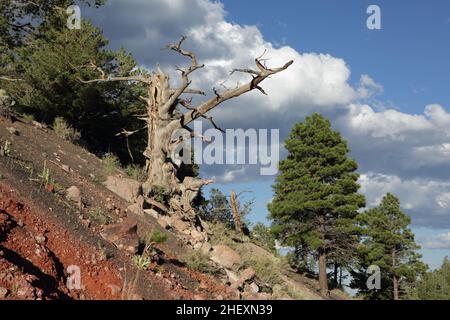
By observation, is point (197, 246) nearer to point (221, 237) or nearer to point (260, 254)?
point (221, 237)

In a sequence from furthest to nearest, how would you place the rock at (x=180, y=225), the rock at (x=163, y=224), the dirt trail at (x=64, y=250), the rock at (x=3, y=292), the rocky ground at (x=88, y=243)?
the rock at (x=180, y=225) → the rock at (x=163, y=224) → the rocky ground at (x=88, y=243) → the dirt trail at (x=64, y=250) → the rock at (x=3, y=292)

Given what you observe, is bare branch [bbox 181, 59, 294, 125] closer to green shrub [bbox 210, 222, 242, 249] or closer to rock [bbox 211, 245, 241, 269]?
green shrub [bbox 210, 222, 242, 249]

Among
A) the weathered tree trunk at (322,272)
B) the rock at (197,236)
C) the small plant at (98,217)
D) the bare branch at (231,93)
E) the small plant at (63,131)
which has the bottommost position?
the weathered tree trunk at (322,272)

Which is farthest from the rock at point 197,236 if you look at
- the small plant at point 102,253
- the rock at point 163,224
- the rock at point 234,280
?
the small plant at point 102,253

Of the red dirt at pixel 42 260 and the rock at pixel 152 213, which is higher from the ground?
the rock at pixel 152 213

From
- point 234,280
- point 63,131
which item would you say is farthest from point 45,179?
point 63,131

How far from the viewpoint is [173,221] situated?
15469 millimetres

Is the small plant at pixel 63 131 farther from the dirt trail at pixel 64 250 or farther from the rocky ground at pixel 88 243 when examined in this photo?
the dirt trail at pixel 64 250

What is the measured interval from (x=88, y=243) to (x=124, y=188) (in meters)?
6.87

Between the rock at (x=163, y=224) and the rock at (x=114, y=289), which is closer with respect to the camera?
the rock at (x=114, y=289)

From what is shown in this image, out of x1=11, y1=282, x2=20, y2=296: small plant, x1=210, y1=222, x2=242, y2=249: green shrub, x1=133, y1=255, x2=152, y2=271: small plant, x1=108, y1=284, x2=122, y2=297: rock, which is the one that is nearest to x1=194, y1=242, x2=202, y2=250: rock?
x1=210, y1=222, x2=242, y2=249: green shrub

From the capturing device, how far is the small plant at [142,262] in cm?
859

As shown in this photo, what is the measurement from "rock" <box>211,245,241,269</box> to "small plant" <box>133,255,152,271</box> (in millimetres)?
3614

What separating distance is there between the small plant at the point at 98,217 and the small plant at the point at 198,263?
7.02ft
